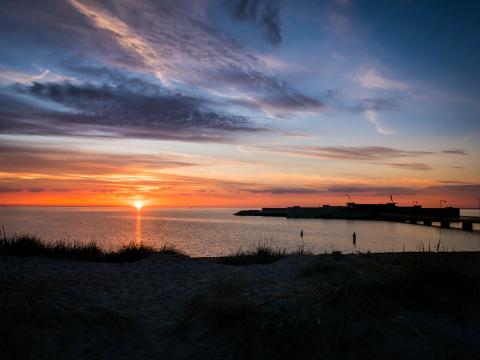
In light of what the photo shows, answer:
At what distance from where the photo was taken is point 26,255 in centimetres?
1419

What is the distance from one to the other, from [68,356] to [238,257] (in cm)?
1051

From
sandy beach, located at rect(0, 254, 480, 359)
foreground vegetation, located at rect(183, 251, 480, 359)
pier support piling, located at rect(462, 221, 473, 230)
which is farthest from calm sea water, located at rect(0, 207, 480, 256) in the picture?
sandy beach, located at rect(0, 254, 480, 359)

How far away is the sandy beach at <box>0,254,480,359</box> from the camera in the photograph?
563 centimetres

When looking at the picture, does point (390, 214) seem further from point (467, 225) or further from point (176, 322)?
point (176, 322)

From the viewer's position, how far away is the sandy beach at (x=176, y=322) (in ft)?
18.5

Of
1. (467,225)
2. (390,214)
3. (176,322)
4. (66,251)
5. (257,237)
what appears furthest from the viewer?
(390,214)

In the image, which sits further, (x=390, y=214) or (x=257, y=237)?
(x=390, y=214)

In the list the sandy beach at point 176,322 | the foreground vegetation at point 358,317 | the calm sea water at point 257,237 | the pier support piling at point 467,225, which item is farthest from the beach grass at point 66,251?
the pier support piling at point 467,225

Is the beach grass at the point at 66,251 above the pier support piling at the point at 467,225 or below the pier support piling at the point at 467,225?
above

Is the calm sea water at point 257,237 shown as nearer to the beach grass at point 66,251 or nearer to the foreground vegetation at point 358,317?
the foreground vegetation at point 358,317

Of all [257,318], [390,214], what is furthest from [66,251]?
[390,214]

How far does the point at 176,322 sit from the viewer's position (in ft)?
23.1

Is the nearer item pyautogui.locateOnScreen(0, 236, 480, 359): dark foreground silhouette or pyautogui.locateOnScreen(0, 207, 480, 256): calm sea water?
pyautogui.locateOnScreen(0, 236, 480, 359): dark foreground silhouette

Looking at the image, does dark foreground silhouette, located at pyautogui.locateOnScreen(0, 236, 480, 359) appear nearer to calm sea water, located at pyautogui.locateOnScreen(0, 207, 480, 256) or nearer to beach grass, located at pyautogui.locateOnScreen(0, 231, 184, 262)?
beach grass, located at pyautogui.locateOnScreen(0, 231, 184, 262)
